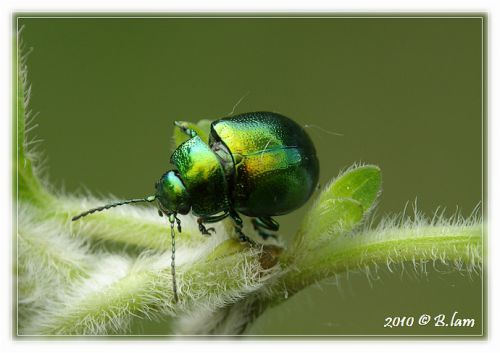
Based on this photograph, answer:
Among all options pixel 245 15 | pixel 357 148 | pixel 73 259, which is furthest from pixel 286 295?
pixel 357 148

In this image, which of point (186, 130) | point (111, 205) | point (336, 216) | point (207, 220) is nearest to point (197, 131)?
point (186, 130)

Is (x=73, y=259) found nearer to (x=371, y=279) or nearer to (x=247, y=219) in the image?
(x=247, y=219)

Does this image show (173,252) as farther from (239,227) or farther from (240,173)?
(240,173)

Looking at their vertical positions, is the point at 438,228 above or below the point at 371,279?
above

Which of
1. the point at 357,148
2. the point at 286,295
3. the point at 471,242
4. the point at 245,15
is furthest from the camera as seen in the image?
Answer: the point at 357,148

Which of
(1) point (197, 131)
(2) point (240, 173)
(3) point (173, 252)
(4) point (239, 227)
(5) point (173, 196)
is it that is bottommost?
(3) point (173, 252)

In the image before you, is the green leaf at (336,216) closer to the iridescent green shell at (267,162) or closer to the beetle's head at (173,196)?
the iridescent green shell at (267,162)

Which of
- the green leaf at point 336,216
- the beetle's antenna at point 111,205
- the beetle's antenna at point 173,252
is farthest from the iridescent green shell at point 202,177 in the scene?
the green leaf at point 336,216
